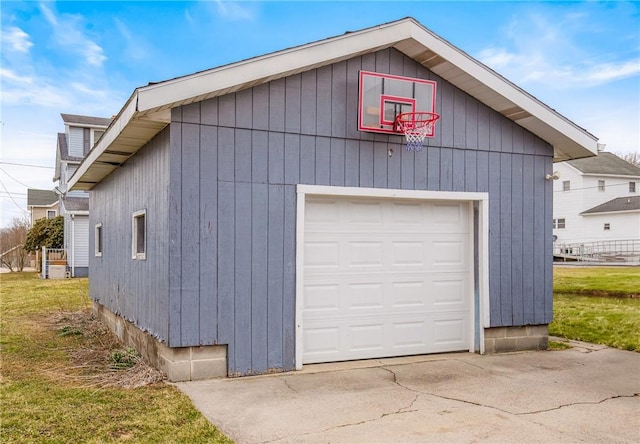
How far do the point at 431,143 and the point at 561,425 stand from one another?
3792 mm

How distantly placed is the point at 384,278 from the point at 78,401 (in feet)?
12.6

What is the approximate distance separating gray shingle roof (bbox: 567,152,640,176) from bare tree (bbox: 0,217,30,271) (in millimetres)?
33204

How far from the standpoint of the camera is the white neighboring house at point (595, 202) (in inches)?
1232

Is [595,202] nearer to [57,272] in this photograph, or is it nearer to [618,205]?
[618,205]

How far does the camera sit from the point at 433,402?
4949 mm

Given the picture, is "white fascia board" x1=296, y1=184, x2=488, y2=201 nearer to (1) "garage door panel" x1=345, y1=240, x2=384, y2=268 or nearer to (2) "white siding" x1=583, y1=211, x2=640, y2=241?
(1) "garage door panel" x1=345, y1=240, x2=384, y2=268

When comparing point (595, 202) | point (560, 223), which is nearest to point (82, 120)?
point (560, 223)

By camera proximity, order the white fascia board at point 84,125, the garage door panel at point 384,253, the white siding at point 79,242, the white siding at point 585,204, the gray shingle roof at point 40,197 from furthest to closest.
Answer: the gray shingle roof at point 40,197 < the white siding at point 585,204 < the white fascia board at point 84,125 < the white siding at point 79,242 < the garage door panel at point 384,253

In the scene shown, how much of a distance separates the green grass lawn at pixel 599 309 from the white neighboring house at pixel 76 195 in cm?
1883

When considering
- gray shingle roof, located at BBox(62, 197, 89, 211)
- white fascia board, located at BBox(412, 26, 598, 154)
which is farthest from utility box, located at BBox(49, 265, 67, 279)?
white fascia board, located at BBox(412, 26, 598, 154)

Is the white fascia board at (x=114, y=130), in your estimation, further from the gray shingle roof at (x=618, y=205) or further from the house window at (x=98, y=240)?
the gray shingle roof at (x=618, y=205)

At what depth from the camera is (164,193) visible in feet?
19.3

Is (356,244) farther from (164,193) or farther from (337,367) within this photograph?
(164,193)

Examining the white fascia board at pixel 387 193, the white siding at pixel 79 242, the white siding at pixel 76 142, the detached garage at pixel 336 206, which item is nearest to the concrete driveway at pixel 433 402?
the detached garage at pixel 336 206
